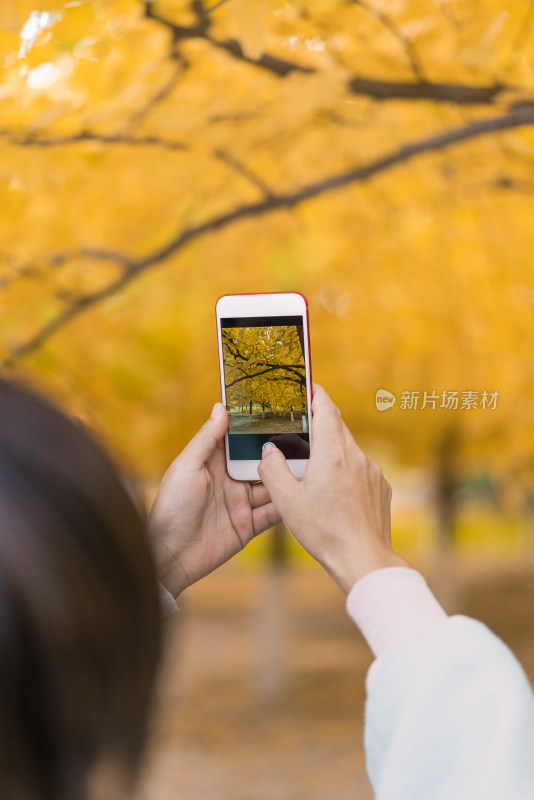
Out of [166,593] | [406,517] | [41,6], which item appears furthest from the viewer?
[406,517]

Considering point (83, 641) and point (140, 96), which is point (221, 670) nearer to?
point (140, 96)

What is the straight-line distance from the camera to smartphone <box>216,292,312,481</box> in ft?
3.77

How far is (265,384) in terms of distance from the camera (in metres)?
1.18

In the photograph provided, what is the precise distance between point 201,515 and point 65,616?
66 cm

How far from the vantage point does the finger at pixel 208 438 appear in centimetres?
106

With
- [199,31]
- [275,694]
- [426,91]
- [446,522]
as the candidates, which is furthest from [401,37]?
[446,522]

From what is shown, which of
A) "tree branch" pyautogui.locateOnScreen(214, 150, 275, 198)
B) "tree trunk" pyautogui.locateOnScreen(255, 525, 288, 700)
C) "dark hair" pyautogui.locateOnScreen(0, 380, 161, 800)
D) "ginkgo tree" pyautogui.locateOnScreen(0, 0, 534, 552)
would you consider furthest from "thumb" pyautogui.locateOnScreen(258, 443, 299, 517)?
"tree trunk" pyautogui.locateOnScreen(255, 525, 288, 700)

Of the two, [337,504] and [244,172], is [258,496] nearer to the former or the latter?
[337,504]

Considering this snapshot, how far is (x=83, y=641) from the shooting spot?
40 cm

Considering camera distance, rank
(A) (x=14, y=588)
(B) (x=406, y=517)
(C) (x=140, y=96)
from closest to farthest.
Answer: (A) (x=14, y=588) → (C) (x=140, y=96) → (B) (x=406, y=517)

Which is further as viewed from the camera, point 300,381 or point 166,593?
point 300,381

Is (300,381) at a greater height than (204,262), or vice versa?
(300,381)

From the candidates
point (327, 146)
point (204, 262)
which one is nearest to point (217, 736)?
point (204, 262)

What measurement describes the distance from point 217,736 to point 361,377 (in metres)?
3.43
